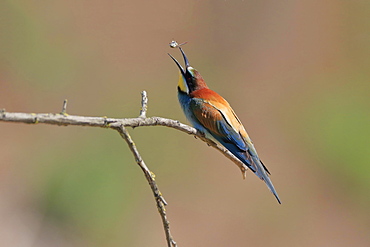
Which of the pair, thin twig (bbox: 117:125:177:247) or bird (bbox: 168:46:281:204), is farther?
bird (bbox: 168:46:281:204)

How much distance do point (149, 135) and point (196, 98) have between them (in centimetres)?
203

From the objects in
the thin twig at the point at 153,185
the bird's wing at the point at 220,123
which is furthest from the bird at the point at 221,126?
the thin twig at the point at 153,185

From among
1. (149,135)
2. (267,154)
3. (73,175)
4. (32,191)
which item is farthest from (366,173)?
(32,191)

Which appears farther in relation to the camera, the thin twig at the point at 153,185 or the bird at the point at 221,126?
the bird at the point at 221,126

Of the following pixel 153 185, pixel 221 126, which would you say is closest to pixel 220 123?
pixel 221 126

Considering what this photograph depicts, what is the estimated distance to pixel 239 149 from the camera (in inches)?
64.5

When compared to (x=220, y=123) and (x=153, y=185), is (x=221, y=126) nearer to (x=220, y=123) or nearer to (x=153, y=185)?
(x=220, y=123)

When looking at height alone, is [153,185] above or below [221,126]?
below

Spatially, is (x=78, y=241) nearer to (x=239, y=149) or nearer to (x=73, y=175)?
(x=73, y=175)

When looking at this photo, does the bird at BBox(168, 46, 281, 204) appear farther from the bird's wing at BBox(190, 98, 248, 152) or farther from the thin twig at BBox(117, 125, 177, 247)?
the thin twig at BBox(117, 125, 177, 247)

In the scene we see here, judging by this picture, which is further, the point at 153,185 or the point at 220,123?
the point at 220,123

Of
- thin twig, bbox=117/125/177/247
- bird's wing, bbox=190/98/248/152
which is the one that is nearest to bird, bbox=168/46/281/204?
bird's wing, bbox=190/98/248/152

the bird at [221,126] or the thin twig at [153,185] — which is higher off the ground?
the bird at [221,126]

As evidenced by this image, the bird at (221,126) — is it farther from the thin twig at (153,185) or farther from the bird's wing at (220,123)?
the thin twig at (153,185)
